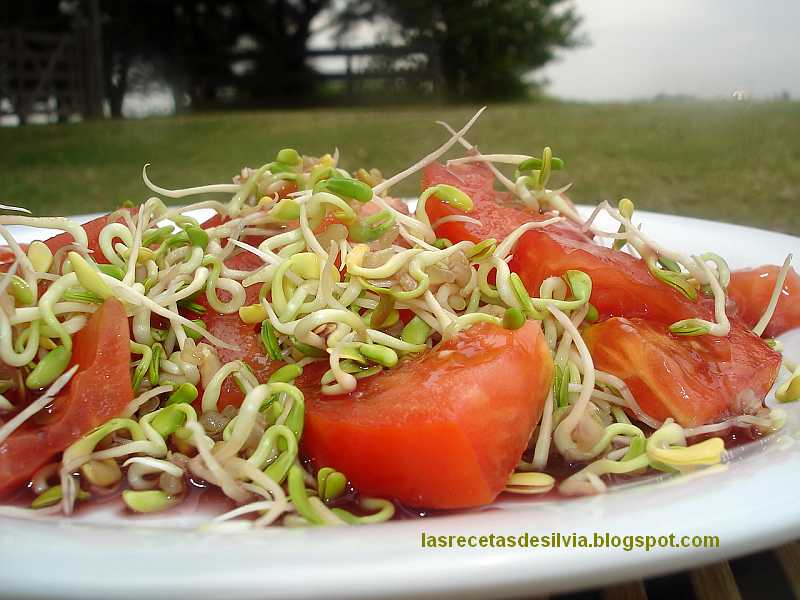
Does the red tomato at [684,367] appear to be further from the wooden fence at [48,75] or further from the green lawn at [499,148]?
the wooden fence at [48,75]

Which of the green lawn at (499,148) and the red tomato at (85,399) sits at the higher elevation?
the green lawn at (499,148)

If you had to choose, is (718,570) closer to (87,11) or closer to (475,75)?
(475,75)

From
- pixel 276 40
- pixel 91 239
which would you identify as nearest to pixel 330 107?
pixel 276 40

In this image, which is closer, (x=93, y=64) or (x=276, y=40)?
(x=93, y=64)

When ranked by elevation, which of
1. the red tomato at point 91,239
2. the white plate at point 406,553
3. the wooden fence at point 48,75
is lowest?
the white plate at point 406,553

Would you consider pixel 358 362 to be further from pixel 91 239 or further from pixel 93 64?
pixel 93 64

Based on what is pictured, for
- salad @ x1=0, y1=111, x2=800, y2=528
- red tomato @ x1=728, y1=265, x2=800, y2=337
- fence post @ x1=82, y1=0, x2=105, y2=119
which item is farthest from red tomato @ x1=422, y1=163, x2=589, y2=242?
fence post @ x1=82, y1=0, x2=105, y2=119

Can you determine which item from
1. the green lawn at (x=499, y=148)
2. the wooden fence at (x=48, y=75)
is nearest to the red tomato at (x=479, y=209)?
the green lawn at (x=499, y=148)
